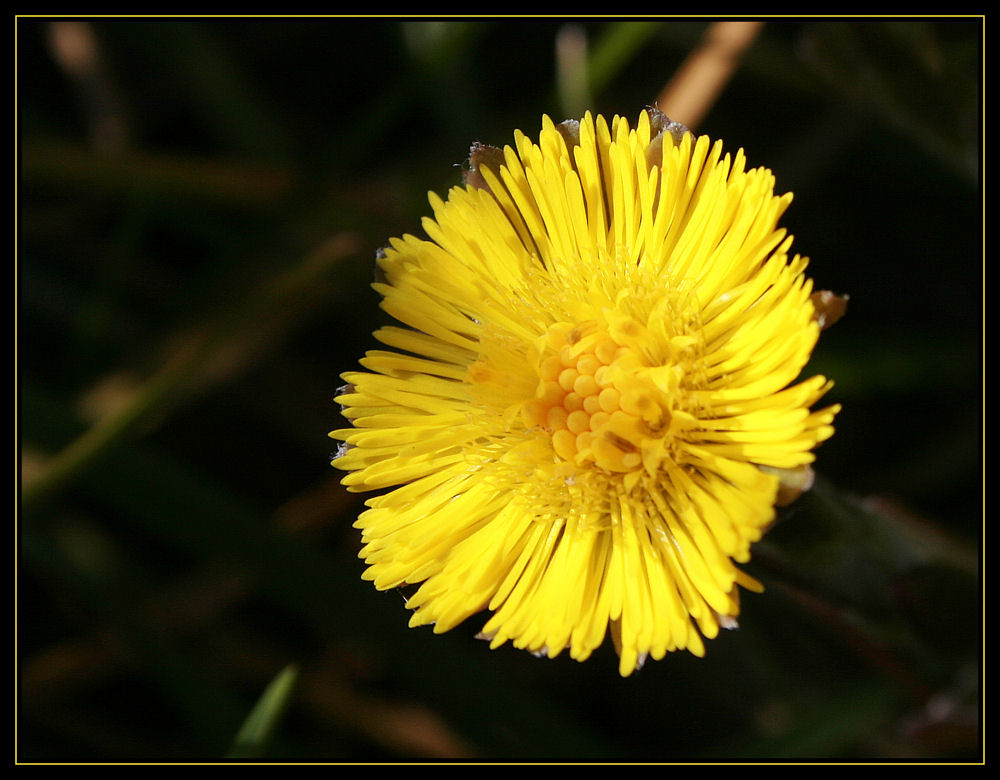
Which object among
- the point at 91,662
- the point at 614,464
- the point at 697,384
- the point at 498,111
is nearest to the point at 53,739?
the point at 91,662

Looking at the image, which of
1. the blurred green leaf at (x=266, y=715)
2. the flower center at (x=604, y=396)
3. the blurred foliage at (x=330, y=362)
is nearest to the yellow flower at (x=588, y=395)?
the flower center at (x=604, y=396)

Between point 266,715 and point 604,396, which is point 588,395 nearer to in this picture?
point 604,396

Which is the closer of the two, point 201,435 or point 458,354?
point 458,354

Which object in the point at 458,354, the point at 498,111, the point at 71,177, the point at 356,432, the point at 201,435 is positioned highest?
the point at 498,111

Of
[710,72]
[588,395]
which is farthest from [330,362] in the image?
[588,395]

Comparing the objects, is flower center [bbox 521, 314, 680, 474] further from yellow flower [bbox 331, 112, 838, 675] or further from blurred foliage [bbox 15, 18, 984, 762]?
blurred foliage [bbox 15, 18, 984, 762]

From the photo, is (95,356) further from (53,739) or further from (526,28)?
(526,28)

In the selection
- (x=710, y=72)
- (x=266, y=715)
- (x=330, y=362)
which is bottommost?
(x=266, y=715)
